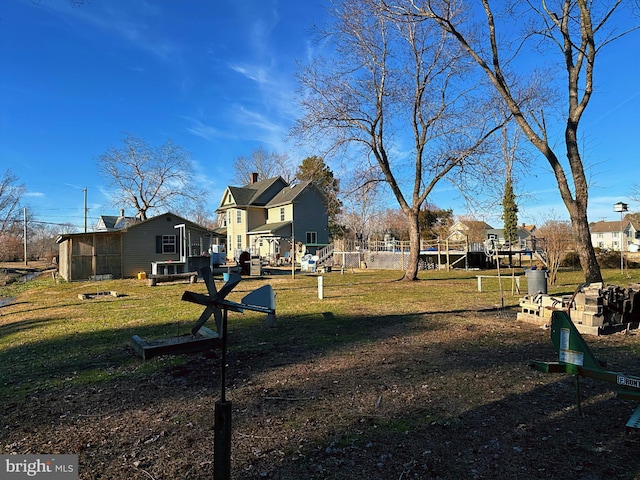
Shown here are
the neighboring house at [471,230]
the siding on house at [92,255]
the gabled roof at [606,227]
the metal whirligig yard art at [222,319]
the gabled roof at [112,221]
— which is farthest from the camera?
the gabled roof at [606,227]

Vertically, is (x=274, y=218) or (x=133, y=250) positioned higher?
(x=274, y=218)

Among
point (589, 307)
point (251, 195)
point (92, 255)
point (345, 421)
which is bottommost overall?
point (345, 421)

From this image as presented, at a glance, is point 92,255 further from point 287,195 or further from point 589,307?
point 589,307

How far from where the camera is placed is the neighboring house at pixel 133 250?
74.5 ft

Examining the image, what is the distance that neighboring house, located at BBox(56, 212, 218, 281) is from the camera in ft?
74.5

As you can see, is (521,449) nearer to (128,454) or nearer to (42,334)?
(128,454)

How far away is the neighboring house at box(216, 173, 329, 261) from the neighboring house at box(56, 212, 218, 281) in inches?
408

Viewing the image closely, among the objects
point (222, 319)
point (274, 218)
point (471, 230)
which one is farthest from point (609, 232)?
point (222, 319)

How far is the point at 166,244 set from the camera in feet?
84.0

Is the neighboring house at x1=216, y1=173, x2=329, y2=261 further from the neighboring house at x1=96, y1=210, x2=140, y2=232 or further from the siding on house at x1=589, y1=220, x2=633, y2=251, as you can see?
the siding on house at x1=589, y1=220, x2=633, y2=251

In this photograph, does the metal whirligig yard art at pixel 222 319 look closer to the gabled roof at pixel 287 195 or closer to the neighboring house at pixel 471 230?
the gabled roof at pixel 287 195

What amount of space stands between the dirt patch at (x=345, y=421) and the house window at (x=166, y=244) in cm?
2089

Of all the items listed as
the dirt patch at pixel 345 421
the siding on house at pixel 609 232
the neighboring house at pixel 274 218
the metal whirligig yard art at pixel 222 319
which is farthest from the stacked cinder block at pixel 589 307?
the siding on house at pixel 609 232

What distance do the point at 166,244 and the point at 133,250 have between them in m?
2.03
